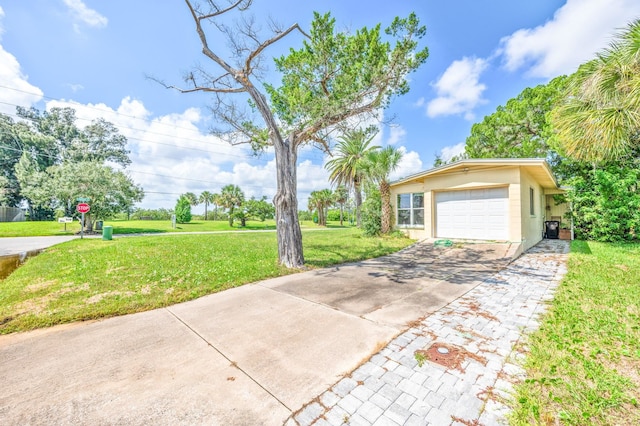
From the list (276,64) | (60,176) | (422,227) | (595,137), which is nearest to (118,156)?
(60,176)

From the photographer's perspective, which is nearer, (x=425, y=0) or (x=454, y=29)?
(x=425, y=0)

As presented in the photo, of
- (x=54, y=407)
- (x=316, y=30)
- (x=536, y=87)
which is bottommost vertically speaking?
(x=54, y=407)

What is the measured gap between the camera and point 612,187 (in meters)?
9.58


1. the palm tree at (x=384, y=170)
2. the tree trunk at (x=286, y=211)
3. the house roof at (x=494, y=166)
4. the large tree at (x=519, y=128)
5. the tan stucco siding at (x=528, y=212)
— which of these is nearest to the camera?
the tree trunk at (x=286, y=211)

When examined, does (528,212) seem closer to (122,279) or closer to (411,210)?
(411,210)

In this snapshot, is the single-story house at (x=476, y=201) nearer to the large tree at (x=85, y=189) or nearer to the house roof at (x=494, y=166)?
the house roof at (x=494, y=166)

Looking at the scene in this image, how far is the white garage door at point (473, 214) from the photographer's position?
30.7 feet

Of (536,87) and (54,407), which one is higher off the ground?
(536,87)

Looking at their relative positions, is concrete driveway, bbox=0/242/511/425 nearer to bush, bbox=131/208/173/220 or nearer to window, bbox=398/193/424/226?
window, bbox=398/193/424/226

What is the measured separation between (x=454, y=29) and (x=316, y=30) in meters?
5.36

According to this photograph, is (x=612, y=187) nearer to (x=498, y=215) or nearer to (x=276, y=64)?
(x=498, y=215)

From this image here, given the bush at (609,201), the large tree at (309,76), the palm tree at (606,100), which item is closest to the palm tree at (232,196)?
the large tree at (309,76)

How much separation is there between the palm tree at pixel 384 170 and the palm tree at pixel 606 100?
6.42m

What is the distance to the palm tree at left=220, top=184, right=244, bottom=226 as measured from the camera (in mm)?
28953
